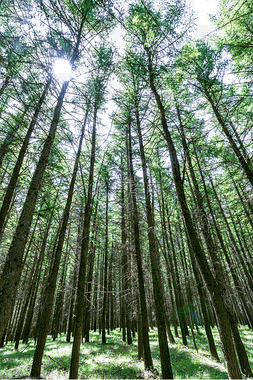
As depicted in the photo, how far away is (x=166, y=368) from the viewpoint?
5.70 meters

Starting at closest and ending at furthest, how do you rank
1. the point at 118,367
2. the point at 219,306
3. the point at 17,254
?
1. the point at 17,254
2. the point at 219,306
3. the point at 118,367

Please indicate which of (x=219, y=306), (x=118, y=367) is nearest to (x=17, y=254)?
(x=219, y=306)

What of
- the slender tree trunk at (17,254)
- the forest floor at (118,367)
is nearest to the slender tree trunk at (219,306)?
the slender tree trunk at (17,254)

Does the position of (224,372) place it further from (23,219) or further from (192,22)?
(192,22)

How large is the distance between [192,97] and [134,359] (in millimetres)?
13196

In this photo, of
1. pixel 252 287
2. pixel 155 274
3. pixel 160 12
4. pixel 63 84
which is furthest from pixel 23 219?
pixel 252 287

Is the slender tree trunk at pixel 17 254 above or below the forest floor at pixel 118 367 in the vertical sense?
above

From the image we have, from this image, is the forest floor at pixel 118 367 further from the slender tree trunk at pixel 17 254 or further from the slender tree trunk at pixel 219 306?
the slender tree trunk at pixel 17 254

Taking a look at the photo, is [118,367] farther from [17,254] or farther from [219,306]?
[17,254]

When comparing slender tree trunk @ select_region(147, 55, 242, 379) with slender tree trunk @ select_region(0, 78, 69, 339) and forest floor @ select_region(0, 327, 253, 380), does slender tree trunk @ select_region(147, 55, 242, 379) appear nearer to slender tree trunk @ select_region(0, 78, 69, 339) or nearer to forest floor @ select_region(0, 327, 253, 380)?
slender tree trunk @ select_region(0, 78, 69, 339)

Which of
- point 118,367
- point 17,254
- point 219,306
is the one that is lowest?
point 118,367

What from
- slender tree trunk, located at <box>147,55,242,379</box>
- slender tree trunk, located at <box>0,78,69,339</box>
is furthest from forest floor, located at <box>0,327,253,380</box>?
slender tree trunk, located at <box>0,78,69,339</box>

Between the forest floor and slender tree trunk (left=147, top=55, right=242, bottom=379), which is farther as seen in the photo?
the forest floor

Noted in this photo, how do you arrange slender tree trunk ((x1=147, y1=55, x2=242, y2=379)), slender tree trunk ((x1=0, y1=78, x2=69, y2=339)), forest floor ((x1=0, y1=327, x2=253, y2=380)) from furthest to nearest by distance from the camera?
forest floor ((x1=0, y1=327, x2=253, y2=380)) → slender tree trunk ((x1=147, y1=55, x2=242, y2=379)) → slender tree trunk ((x1=0, y1=78, x2=69, y2=339))
